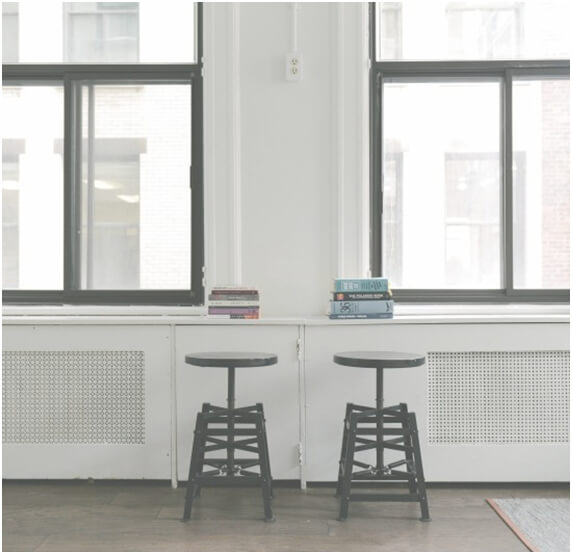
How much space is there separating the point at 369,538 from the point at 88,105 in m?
2.69

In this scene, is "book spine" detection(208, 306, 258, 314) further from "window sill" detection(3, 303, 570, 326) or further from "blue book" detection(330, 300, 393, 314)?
"blue book" detection(330, 300, 393, 314)

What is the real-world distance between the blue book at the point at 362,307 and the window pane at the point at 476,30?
1392 millimetres

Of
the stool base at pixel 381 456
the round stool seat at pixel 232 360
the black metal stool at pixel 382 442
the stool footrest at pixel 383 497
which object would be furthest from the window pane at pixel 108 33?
the stool footrest at pixel 383 497

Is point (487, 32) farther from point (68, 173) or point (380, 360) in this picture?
point (68, 173)

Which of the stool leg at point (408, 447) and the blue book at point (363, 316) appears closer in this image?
the stool leg at point (408, 447)

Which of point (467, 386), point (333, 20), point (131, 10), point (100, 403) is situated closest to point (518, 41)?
point (333, 20)

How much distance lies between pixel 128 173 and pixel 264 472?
1849 mm

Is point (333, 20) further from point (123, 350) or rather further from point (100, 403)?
point (100, 403)

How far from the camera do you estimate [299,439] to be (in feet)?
10.4

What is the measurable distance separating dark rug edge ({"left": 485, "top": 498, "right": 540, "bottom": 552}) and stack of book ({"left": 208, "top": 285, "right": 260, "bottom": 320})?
139 centimetres

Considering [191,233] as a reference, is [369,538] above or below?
below

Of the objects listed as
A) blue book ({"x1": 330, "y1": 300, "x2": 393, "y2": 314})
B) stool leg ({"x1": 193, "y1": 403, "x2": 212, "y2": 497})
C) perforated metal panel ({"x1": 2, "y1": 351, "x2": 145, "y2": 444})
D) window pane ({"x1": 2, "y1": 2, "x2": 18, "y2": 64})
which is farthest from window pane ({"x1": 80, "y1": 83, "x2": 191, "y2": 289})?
blue book ({"x1": 330, "y1": 300, "x2": 393, "y2": 314})

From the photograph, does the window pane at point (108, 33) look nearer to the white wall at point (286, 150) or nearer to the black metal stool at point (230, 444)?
the white wall at point (286, 150)

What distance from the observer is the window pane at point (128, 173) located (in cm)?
364
